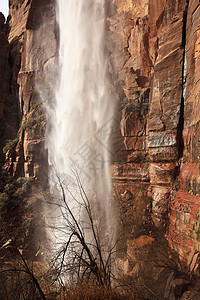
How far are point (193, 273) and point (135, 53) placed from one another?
9676 millimetres

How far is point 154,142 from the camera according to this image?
7.64m

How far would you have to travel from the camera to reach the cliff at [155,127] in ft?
20.2

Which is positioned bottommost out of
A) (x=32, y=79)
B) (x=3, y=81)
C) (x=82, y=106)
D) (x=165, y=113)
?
(x=165, y=113)

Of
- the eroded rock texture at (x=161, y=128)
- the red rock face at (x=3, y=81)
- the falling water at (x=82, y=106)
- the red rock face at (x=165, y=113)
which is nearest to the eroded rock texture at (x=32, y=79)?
the red rock face at (x=3, y=81)

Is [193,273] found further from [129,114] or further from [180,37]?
[180,37]

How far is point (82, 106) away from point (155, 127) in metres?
5.08

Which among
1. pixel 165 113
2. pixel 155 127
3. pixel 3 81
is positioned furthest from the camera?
pixel 3 81

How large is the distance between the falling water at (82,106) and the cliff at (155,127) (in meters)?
0.62

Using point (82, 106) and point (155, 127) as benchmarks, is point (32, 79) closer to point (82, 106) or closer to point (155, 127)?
point (82, 106)

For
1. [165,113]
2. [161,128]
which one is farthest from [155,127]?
[165,113]

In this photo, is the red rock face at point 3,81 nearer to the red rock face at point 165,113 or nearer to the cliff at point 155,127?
the cliff at point 155,127

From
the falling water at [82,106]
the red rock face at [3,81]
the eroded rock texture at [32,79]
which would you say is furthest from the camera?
the red rock face at [3,81]

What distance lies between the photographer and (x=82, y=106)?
1116cm

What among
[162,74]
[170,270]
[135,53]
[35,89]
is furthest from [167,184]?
[35,89]
